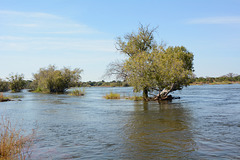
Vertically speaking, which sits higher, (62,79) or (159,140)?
(62,79)

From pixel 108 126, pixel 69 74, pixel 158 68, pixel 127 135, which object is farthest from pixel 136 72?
pixel 69 74

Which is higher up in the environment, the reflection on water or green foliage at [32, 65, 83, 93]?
green foliage at [32, 65, 83, 93]

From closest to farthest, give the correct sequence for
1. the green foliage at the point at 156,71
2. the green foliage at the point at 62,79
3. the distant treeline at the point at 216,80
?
the green foliage at the point at 156,71, the green foliage at the point at 62,79, the distant treeline at the point at 216,80

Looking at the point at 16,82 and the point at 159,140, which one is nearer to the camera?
the point at 159,140

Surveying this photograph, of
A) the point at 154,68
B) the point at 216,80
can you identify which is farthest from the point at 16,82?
the point at 216,80

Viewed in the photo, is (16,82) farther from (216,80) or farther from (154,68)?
(216,80)

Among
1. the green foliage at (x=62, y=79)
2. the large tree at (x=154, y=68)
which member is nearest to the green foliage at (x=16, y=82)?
the green foliage at (x=62, y=79)

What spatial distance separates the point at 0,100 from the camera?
120 ft

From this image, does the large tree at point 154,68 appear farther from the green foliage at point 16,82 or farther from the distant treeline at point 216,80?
the distant treeline at point 216,80

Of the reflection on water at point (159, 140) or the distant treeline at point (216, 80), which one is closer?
the reflection on water at point (159, 140)

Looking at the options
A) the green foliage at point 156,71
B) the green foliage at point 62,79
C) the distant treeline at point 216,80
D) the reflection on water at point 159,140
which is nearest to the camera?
the reflection on water at point 159,140

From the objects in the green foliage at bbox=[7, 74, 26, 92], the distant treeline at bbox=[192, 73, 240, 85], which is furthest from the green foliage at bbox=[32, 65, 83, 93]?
the distant treeline at bbox=[192, 73, 240, 85]

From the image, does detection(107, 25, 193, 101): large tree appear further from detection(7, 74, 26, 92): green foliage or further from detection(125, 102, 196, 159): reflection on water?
detection(7, 74, 26, 92): green foliage

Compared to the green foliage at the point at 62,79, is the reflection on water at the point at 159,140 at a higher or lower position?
lower
